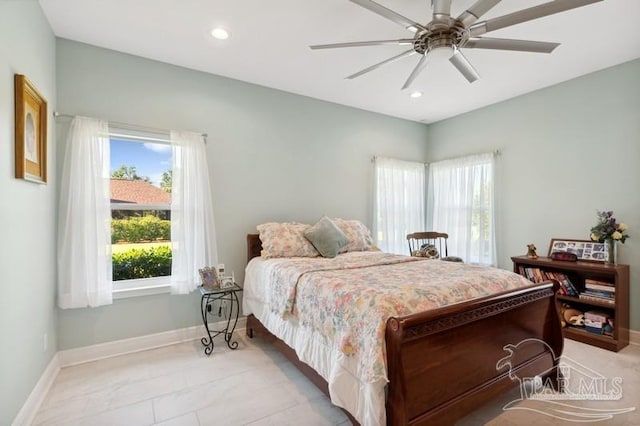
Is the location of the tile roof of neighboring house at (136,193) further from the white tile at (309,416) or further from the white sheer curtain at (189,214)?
the white tile at (309,416)

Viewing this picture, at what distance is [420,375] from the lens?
5.19 ft

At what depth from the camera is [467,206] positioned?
15.0ft

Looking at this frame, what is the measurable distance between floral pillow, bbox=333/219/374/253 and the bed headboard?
0.97m

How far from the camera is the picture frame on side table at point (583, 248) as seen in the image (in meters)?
3.24

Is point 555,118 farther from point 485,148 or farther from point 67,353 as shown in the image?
point 67,353

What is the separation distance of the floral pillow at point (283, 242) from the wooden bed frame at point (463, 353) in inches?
44.8

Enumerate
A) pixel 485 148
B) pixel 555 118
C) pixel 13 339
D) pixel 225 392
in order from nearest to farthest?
pixel 13 339 → pixel 225 392 → pixel 555 118 → pixel 485 148

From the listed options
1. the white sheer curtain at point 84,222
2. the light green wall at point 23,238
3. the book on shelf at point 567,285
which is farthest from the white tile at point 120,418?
the book on shelf at point 567,285

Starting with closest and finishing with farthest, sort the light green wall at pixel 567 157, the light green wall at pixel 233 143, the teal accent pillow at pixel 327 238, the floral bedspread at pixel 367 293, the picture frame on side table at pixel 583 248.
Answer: the floral bedspread at pixel 367 293, the light green wall at pixel 233 143, the light green wall at pixel 567 157, the picture frame on side table at pixel 583 248, the teal accent pillow at pixel 327 238

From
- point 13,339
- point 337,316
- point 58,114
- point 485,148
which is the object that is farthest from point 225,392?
point 485,148

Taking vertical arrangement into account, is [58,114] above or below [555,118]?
below

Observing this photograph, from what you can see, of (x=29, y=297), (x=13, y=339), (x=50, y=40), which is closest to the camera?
(x=13, y=339)

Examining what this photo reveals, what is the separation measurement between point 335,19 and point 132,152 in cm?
231

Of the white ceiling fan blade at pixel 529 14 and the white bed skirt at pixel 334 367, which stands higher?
the white ceiling fan blade at pixel 529 14
